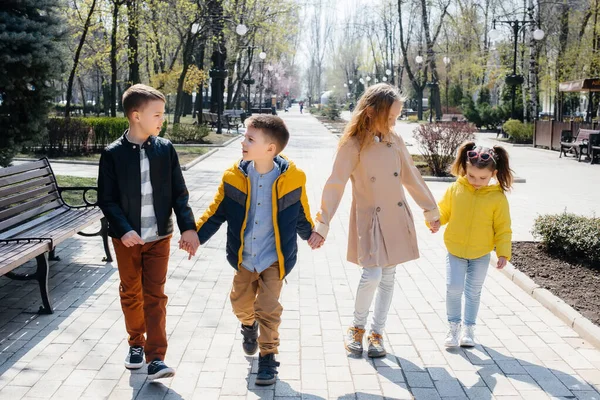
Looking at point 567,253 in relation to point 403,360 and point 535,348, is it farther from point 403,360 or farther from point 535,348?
point 403,360

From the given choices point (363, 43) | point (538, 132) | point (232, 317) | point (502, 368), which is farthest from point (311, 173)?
point (363, 43)

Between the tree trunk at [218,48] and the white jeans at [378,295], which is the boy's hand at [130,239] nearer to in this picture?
the white jeans at [378,295]

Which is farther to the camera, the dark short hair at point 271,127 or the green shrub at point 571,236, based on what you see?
the green shrub at point 571,236

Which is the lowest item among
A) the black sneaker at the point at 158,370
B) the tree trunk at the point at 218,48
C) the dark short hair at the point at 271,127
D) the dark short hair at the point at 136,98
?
the black sneaker at the point at 158,370

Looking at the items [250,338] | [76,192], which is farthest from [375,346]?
[76,192]

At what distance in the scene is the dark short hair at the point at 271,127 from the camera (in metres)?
3.60

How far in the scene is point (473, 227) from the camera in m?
4.22

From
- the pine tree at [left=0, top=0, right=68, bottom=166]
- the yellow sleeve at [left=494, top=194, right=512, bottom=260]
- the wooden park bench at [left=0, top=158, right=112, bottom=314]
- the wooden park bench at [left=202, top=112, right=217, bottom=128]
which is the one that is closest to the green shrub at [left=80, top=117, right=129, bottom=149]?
the pine tree at [left=0, top=0, right=68, bottom=166]

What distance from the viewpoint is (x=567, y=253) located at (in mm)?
6434

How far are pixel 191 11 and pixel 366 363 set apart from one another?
22.6m

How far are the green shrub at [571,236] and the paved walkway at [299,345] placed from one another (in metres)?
0.80

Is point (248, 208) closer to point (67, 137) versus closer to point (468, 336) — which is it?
point (468, 336)

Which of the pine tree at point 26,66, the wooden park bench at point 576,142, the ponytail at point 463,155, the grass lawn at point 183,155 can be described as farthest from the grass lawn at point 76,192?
the wooden park bench at point 576,142

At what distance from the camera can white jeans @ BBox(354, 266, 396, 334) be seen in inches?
161
